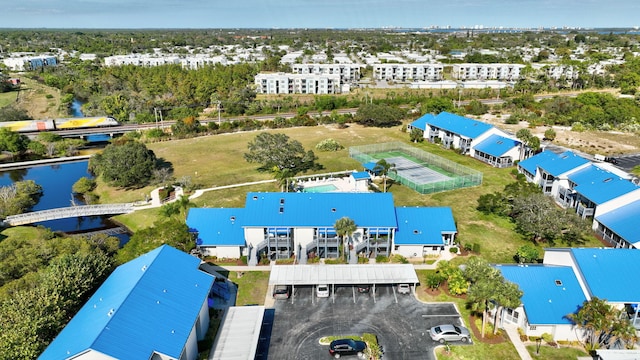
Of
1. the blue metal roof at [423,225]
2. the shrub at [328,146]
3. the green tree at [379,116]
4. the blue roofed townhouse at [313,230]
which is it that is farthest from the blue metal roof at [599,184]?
the green tree at [379,116]

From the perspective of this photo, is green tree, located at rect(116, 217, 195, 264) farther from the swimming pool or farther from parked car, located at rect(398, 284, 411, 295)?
the swimming pool

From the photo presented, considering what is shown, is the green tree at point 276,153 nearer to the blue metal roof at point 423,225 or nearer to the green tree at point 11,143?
the blue metal roof at point 423,225

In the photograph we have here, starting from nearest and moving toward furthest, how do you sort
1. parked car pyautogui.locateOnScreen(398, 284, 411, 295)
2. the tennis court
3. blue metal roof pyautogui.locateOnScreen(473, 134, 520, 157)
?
1. parked car pyautogui.locateOnScreen(398, 284, 411, 295)
2. the tennis court
3. blue metal roof pyautogui.locateOnScreen(473, 134, 520, 157)

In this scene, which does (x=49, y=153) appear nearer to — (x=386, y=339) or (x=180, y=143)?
(x=180, y=143)

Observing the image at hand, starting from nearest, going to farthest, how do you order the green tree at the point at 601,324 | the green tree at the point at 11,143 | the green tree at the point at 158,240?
1. the green tree at the point at 601,324
2. the green tree at the point at 158,240
3. the green tree at the point at 11,143

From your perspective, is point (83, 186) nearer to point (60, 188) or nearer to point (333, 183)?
point (60, 188)

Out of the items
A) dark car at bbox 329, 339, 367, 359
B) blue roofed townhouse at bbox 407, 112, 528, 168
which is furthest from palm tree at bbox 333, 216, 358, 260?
blue roofed townhouse at bbox 407, 112, 528, 168

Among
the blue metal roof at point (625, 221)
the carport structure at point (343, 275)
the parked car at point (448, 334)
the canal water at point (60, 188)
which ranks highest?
the blue metal roof at point (625, 221)
